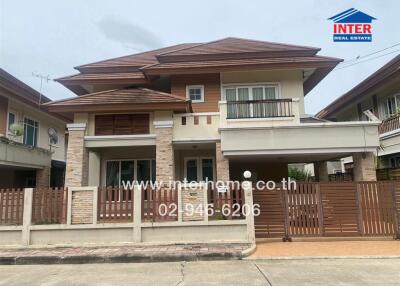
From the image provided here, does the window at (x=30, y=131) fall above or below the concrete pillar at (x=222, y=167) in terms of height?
above

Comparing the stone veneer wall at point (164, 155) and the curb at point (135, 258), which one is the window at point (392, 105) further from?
the curb at point (135, 258)

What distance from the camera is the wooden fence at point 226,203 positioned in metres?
9.75

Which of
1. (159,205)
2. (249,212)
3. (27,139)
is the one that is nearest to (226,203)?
(249,212)

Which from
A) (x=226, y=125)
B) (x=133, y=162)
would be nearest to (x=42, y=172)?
(x=133, y=162)

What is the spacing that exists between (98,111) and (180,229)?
650 centimetres

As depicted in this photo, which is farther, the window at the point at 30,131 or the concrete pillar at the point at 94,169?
the window at the point at 30,131

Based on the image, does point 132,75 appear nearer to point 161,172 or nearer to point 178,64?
point 178,64

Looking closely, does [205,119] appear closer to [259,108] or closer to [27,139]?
[259,108]

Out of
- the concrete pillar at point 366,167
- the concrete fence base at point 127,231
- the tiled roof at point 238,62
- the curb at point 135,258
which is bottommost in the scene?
the curb at point 135,258

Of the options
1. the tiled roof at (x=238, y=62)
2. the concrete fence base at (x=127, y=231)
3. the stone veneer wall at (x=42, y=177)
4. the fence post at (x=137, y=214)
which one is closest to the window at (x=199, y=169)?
the tiled roof at (x=238, y=62)

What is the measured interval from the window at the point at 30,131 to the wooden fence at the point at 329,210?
13130 millimetres

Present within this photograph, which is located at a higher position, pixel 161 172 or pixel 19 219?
pixel 161 172

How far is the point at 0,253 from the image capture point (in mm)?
8922

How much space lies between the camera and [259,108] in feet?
44.0
